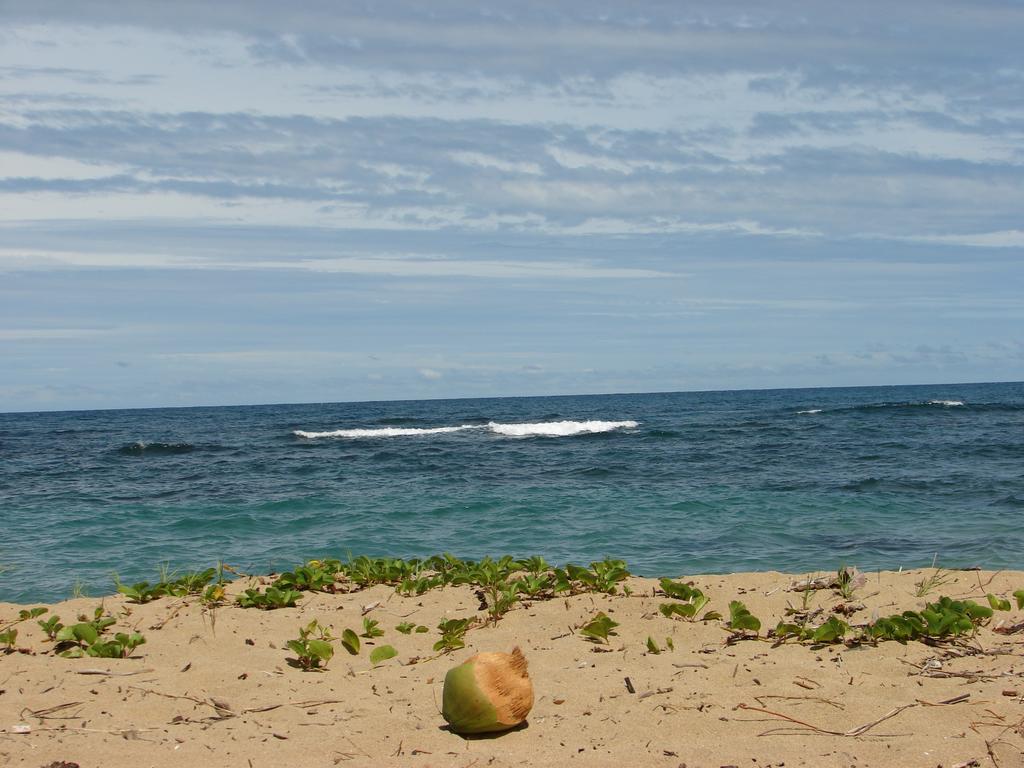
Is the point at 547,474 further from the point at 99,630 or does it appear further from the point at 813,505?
the point at 99,630

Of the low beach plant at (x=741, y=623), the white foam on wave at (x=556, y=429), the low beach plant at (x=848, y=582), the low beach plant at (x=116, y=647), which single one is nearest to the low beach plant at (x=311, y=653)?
the low beach plant at (x=116, y=647)

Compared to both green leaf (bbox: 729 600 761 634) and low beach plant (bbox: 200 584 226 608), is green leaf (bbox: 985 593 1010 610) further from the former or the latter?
low beach plant (bbox: 200 584 226 608)

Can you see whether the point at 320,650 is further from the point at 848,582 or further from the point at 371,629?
the point at 848,582

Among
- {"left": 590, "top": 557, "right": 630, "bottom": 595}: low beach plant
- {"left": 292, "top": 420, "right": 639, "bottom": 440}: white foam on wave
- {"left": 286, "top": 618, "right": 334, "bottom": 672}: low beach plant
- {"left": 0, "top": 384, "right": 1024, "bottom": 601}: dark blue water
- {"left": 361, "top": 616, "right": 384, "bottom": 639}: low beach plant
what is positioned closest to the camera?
{"left": 286, "top": 618, "right": 334, "bottom": 672}: low beach plant

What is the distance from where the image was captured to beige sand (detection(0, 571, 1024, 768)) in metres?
3.41

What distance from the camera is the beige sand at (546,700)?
11.2 ft

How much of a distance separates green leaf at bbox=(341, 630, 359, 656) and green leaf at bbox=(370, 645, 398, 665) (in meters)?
0.15

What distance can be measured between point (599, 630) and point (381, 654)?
1.24 meters

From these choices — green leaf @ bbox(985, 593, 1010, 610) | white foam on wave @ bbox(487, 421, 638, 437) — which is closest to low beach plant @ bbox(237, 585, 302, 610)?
green leaf @ bbox(985, 593, 1010, 610)

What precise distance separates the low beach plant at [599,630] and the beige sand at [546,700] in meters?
0.07

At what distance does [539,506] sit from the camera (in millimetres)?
12914

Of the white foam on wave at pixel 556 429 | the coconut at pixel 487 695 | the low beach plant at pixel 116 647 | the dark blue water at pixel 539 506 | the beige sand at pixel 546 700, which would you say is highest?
the coconut at pixel 487 695

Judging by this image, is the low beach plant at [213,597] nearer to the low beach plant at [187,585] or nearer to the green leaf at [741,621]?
the low beach plant at [187,585]

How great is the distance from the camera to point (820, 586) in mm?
5898
